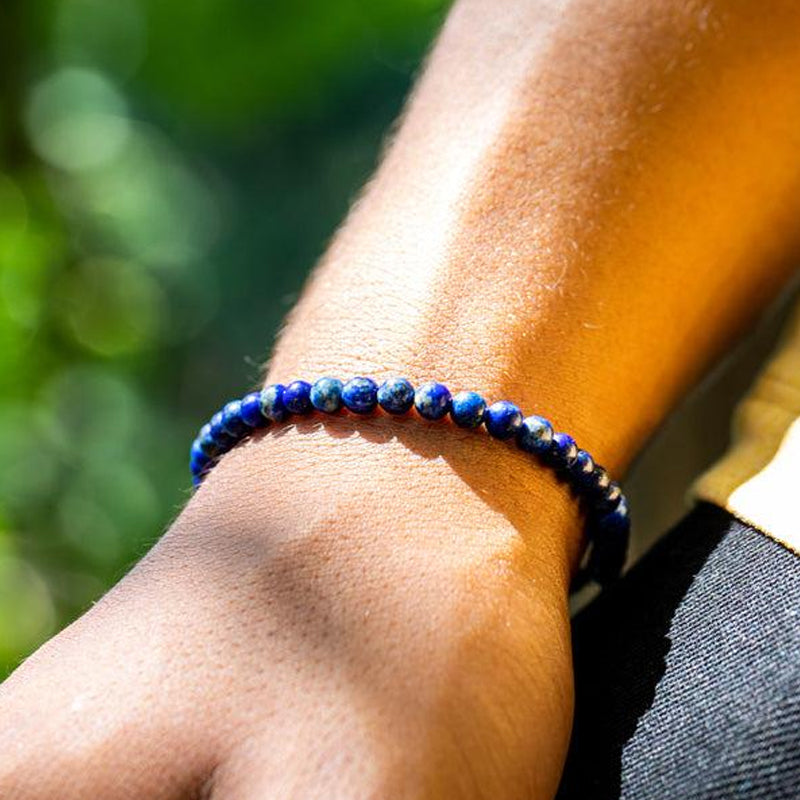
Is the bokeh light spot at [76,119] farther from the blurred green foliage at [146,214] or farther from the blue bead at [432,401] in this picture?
the blue bead at [432,401]

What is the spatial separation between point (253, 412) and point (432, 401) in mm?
148

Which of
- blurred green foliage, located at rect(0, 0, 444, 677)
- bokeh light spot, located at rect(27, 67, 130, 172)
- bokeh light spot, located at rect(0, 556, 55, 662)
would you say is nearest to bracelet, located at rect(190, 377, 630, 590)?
bokeh light spot, located at rect(0, 556, 55, 662)

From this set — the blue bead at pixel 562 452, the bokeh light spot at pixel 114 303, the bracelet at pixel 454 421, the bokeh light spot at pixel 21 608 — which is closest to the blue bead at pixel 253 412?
the bracelet at pixel 454 421

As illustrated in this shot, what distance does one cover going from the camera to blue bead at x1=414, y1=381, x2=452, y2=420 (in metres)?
0.73

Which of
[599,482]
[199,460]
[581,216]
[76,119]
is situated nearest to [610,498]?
[599,482]

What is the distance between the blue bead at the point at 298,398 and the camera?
76 cm

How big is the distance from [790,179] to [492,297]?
12.3 inches

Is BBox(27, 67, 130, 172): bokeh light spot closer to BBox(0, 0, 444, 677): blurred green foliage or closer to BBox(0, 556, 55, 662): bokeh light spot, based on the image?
BBox(0, 0, 444, 677): blurred green foliage

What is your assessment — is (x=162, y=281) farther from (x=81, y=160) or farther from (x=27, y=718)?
(x=27, y=718)

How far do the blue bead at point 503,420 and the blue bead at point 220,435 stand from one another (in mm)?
214

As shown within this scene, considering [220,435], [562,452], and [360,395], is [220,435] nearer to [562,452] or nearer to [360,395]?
[360,395]

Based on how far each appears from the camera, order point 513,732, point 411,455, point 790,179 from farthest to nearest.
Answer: point 790,179 < point 411,455 < point 513,732

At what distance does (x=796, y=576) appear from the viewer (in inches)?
25.9

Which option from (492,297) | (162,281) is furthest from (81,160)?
(492,297)
